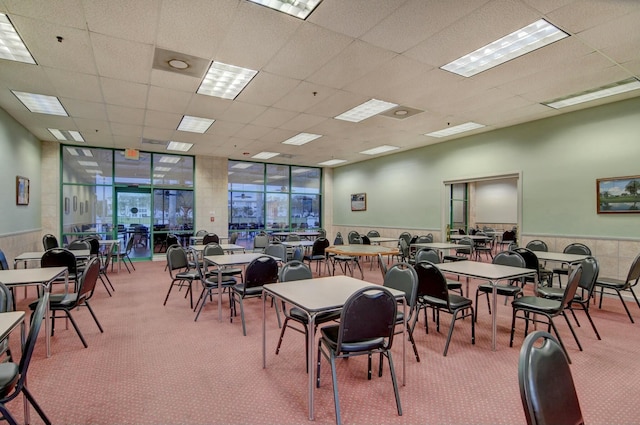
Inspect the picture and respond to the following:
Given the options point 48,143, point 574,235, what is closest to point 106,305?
point 48,143

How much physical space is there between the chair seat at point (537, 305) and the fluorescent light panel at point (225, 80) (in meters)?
4.32

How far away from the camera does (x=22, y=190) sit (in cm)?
707

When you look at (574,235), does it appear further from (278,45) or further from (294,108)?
(278,45)

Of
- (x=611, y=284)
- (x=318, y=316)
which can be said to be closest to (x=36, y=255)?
(x=318, y=316)

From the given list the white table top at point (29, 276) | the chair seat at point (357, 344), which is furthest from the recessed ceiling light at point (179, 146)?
the chair seat at point (357, 344)

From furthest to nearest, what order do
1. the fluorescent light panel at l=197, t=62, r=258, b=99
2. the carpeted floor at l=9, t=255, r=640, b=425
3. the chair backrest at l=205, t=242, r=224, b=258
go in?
the chair backrest at l=205, t=242, r=224, b=258 < the fluorescent light panel at l=197, t=62, r=258, b=99 < the carpeted floor at l=9, t=255, r=640, b=425

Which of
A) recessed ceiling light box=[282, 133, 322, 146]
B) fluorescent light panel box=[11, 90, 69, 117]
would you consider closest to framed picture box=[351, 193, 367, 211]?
recessed ceiling light box=[282, 133, 322, 146]

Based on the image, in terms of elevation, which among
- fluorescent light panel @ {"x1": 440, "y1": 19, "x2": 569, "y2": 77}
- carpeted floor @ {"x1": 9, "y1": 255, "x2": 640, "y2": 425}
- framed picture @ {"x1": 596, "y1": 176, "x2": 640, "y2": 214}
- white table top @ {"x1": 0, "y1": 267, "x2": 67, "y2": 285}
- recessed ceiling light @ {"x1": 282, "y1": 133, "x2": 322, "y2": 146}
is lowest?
carpeted floor @ {"x1": 9, "y1": 255, "x2": 640, "y2": 425}

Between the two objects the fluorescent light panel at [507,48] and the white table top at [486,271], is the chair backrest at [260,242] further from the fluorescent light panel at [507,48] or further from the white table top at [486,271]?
the fluorescent light panel at [507,48]

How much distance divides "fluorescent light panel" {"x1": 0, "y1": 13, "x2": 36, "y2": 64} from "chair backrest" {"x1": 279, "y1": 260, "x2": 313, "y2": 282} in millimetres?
3736

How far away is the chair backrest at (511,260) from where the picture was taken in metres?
4.32

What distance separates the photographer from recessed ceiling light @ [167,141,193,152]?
916cm

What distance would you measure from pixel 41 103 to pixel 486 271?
7.56 meters

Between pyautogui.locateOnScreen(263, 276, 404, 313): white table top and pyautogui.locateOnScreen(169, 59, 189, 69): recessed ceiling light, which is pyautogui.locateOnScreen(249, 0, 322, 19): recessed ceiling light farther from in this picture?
pyautogui.locateOnScreen(263, 276, 404, 313): white table top
